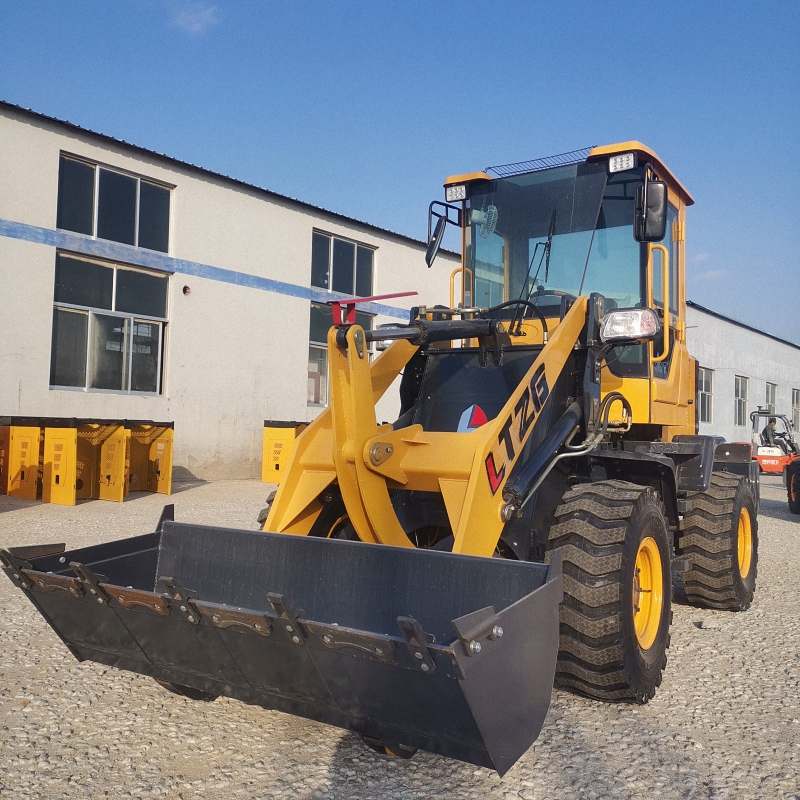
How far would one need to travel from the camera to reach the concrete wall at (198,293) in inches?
528

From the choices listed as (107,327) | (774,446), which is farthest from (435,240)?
(774,446)

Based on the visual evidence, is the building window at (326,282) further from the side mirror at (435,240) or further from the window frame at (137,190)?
the side mirror at (435,240)

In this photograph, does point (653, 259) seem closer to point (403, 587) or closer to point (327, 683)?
point (403, 587)

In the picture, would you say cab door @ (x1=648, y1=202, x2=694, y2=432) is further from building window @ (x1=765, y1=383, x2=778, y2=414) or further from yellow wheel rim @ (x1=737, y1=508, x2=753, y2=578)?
building window @ (x1=765, y1=383, x2=778, y2=414)

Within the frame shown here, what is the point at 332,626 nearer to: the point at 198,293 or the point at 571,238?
the point at 571,238

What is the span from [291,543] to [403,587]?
64 cm

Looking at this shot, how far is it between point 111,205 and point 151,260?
1264mm

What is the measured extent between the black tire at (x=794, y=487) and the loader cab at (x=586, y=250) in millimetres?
10266

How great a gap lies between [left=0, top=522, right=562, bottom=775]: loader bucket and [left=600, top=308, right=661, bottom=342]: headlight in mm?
1876

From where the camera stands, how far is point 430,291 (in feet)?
74.0

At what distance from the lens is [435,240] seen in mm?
5836

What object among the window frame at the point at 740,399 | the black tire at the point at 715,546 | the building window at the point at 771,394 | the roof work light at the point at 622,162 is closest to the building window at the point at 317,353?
the black tire at the point at 715,546

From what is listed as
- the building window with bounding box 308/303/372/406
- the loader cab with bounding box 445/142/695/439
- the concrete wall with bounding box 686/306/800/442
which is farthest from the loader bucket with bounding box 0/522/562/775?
the concrete wall with bounding box 686/306/800/442

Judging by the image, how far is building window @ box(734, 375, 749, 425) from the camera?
3375 centimetres
